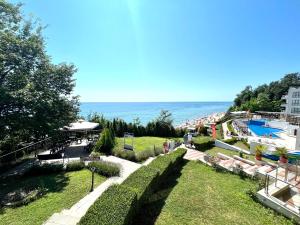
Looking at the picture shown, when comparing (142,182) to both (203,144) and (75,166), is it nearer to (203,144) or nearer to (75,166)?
(75,166)

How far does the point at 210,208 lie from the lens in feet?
26.1

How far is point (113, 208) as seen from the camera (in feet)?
18.1

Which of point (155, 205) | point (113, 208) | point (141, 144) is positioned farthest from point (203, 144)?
point (113, 208)

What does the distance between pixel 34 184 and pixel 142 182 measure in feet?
16.6

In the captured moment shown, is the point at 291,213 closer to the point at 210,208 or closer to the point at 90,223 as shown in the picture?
the point at 210,208

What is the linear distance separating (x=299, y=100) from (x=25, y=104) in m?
58.4

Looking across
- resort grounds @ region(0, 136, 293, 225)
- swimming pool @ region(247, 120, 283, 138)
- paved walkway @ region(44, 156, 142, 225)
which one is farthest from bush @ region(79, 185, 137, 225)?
swimming pool @ region(247, 120, 283, 138)

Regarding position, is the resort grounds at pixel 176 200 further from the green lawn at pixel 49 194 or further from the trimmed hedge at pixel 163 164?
the trimmed hedge at pixel 163 164

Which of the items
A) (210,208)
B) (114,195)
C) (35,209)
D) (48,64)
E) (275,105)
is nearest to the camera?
(114,195)

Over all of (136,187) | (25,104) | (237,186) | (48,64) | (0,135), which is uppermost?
(48,64)

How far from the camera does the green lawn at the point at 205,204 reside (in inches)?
283

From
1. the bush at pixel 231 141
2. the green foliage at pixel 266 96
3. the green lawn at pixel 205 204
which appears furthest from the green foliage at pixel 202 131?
the green foliage at pixel 266 96

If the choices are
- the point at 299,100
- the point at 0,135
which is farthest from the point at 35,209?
the point at 299,100

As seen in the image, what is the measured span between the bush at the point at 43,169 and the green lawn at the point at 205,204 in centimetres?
555
